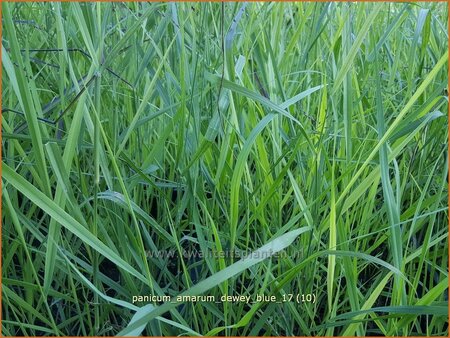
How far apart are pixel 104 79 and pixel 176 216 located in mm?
180

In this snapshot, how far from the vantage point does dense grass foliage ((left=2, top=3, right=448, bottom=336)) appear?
50 cm

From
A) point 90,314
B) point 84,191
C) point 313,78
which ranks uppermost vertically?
point 313,78

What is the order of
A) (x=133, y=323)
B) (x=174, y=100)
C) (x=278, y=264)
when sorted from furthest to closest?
(x=174, y=100)
(x=278, y=264)
(x=133, y=323)

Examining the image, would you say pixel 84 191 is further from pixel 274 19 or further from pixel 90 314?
pixel 274 19

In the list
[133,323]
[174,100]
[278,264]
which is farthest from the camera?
[174,100]

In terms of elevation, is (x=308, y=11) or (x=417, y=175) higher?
(x=308, y=11)

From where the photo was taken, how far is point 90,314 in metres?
Result: 0.56

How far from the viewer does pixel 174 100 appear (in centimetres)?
66

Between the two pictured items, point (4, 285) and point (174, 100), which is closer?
point (4, 285)

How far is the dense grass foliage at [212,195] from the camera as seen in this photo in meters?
0.50

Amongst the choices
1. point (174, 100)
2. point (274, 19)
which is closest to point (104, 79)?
point (174, 100)

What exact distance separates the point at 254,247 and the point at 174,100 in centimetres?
20

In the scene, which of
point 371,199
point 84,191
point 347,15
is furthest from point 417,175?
point 84,191

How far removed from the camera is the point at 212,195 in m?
0.58
